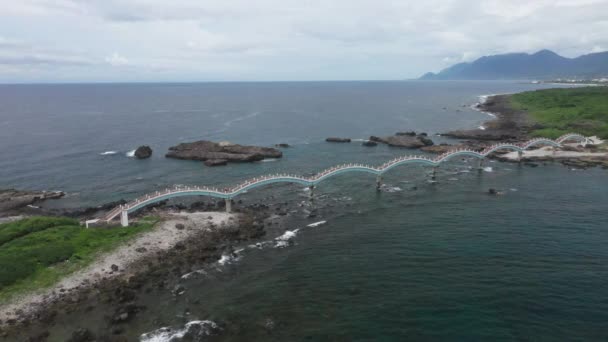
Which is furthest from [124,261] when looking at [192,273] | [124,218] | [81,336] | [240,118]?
[240,118]

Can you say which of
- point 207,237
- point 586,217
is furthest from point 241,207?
point 586,217

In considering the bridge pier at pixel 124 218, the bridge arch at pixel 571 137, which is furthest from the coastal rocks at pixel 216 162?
the bridge arch at pixel 571 137

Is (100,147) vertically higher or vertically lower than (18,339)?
higher

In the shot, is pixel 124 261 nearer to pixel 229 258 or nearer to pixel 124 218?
pixel 124 218

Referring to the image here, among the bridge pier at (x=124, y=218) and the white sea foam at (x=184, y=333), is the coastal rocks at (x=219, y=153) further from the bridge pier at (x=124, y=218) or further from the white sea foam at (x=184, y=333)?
the white sea foam at (x=184, y=333)

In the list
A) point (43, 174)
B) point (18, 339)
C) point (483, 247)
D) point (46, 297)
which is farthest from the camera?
point (43, 174)

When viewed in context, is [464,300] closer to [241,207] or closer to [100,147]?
[241,207]
